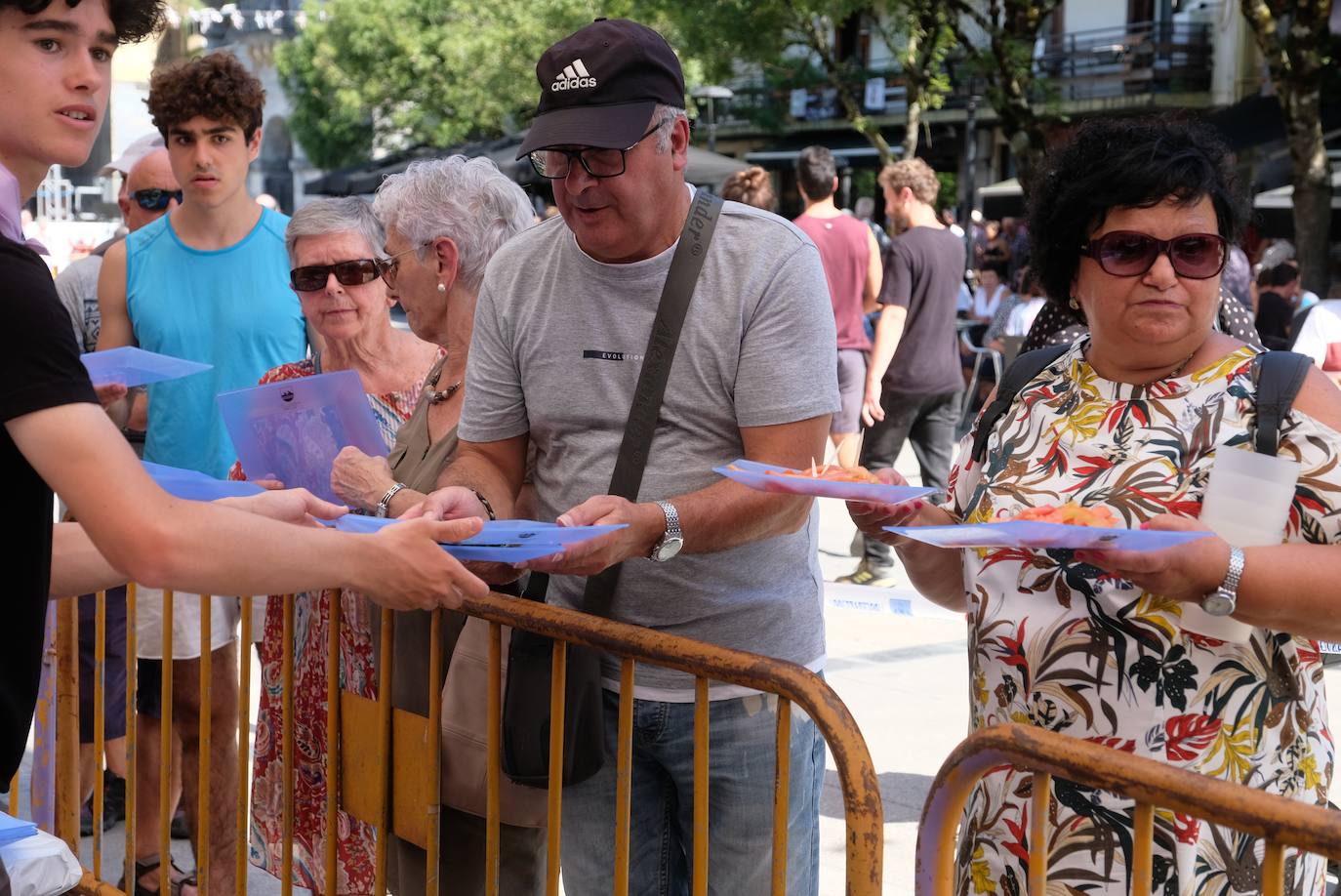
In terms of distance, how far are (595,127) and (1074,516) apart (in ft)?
3.62

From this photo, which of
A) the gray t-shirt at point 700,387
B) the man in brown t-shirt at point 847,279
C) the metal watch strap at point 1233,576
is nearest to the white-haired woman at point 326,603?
the gray t-shirt at point 700,387

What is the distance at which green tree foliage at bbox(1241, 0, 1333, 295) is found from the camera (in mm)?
15234

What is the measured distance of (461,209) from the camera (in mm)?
3299

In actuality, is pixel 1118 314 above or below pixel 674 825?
above

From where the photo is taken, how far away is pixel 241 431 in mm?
2953

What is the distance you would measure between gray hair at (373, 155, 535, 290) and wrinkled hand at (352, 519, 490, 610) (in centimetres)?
103

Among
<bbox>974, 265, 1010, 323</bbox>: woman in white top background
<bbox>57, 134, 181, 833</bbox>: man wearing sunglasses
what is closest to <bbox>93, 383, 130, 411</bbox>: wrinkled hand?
<bbox>57, 134, 181, 833</bbox>: man wearing sunglasses

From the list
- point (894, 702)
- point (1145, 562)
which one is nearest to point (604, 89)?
point (1145, 562)

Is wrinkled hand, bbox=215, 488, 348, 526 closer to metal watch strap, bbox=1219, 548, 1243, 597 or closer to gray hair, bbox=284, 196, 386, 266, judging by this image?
gray hair, bbox=284, 196, 386, 266

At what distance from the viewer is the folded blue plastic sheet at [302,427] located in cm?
295

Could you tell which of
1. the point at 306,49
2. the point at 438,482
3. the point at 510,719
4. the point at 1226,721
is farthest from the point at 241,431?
the point at 306,49

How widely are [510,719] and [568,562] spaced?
0.41 metres

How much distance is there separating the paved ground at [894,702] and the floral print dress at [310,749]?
117 cm

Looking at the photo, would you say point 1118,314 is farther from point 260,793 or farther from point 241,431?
point 260,793
